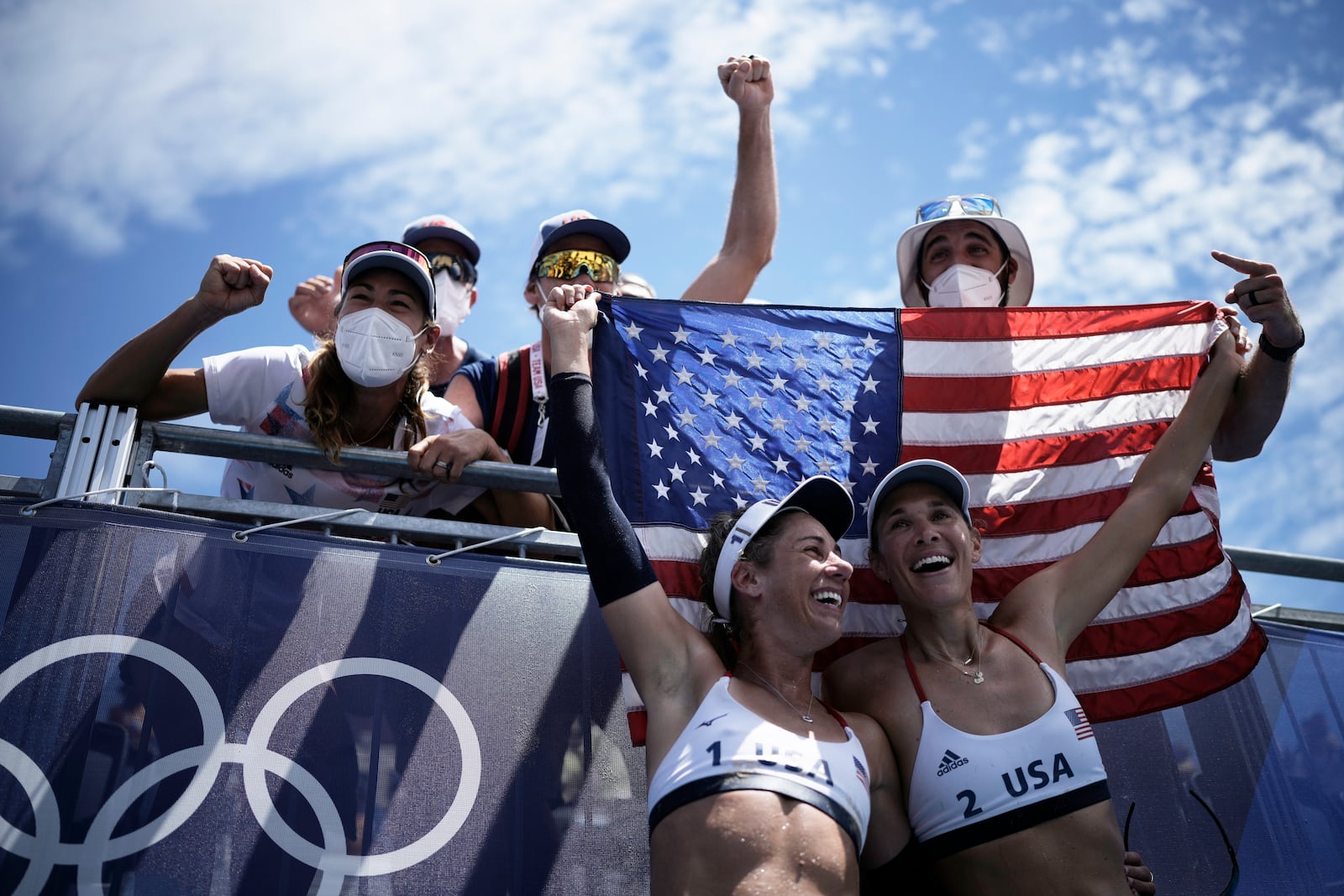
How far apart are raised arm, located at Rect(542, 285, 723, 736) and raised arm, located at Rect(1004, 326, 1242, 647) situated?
1.38 m

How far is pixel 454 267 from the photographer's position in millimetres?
5617

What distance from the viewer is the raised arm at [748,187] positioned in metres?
5.07

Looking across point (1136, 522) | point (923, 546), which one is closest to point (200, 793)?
point (923, 546)

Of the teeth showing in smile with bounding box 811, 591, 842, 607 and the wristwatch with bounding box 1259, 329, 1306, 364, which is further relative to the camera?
the wristwatch with bounding box 1259, 329, 1306, 364

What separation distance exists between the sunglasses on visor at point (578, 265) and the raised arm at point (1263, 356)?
263 centimetres

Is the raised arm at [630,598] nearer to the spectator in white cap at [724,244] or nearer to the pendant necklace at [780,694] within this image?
the pendant necklace at [780,694]

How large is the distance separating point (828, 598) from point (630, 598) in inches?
28.1

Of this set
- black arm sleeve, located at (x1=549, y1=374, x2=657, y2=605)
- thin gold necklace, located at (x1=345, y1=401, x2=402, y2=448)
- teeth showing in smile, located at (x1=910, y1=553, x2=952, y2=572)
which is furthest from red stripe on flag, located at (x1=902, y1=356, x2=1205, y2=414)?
thin gold necklace, located at (x1=345, y1=401, x2=402, y2=448)

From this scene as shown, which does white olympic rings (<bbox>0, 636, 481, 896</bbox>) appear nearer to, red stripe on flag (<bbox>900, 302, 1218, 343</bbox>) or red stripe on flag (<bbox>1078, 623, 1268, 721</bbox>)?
red stripe on flag (<bbox>1078, 623, 1268, 721</bbox>)

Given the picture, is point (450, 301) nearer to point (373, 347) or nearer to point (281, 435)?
point (373, 347)

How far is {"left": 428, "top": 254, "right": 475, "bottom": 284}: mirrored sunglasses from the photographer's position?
5.59 metres

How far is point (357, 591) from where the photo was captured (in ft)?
12.2

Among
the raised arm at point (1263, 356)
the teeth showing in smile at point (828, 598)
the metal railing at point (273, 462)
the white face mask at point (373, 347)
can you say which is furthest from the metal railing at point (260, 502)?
the raised arm at point (1263, 356)

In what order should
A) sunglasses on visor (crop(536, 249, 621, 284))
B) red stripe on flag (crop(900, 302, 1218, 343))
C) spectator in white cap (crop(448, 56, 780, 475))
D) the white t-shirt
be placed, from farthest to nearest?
sunglasses on visor (crop(536, 249, 621, 284)), spectator in white cap (crop(448, 56, 780, 475)), red stripe on flag (crop(900, 302, 1218, 343)), the white t-shirt
